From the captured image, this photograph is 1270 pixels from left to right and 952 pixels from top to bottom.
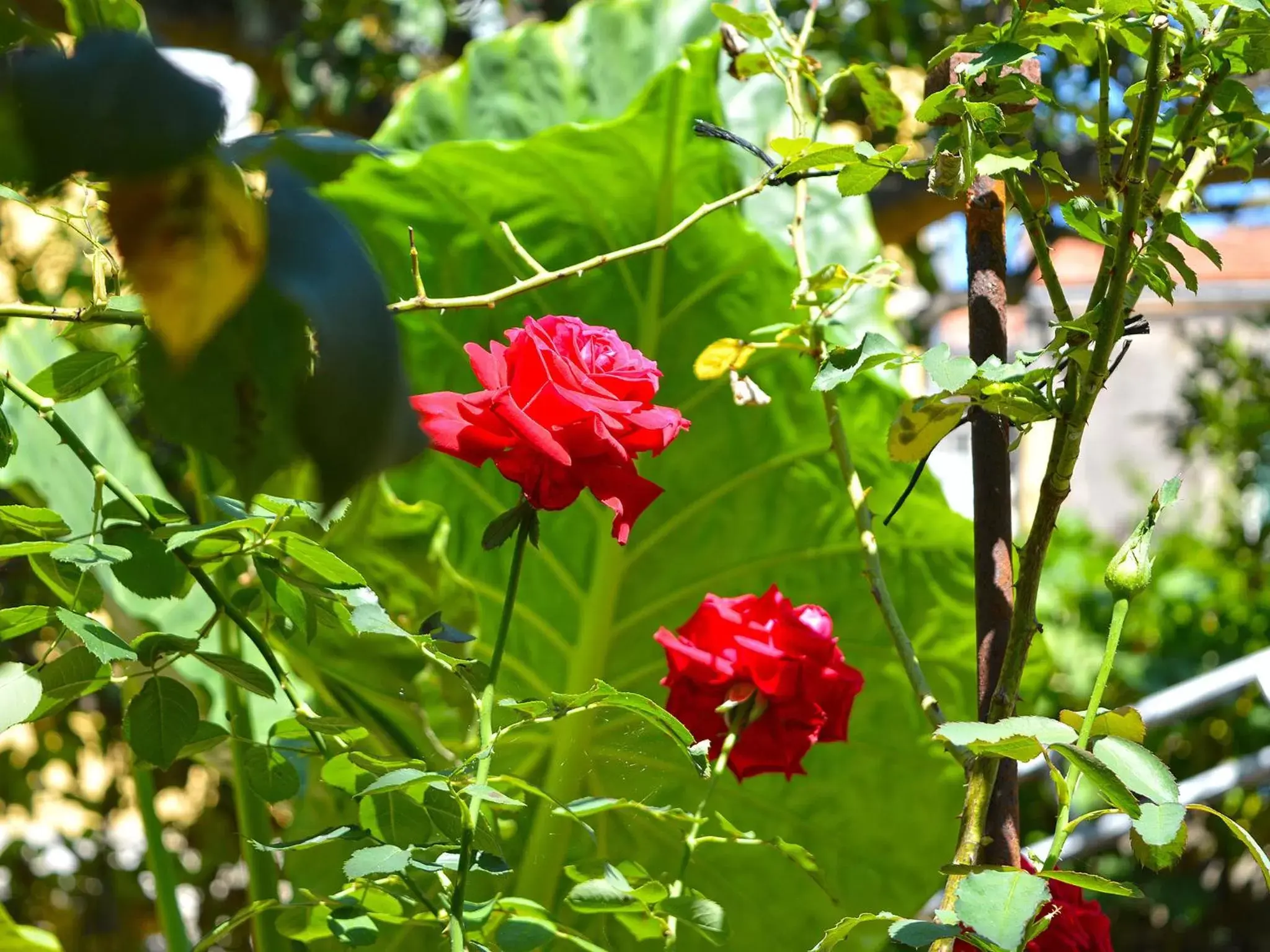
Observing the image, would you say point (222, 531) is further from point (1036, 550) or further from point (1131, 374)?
point (1131, 374)

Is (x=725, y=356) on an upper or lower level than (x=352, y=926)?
upper

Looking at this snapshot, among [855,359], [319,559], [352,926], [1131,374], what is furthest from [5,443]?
[1131,374]

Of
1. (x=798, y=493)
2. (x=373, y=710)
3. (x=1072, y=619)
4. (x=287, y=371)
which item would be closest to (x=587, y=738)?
(x=373, y=710)

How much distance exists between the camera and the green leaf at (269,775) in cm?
58

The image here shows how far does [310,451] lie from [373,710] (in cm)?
67

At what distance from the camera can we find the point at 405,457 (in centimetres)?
20

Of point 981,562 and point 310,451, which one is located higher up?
point 310,451

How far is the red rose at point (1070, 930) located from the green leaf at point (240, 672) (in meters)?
0.32

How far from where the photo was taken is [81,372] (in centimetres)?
52

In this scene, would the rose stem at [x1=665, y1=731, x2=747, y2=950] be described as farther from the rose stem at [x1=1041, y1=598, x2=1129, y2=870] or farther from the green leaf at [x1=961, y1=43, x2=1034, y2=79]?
the green leaf at [x1=961, y1=43, x2=1034, y2=79]

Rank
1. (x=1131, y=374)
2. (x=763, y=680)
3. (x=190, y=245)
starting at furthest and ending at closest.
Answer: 1. (x=1131, y=374)
2. (x=763, y=680)
3. (x=190, y=245)

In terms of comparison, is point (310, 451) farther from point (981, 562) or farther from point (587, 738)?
point (587, 738)

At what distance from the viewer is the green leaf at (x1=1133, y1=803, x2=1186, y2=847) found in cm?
39

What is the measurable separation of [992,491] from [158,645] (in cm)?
38
